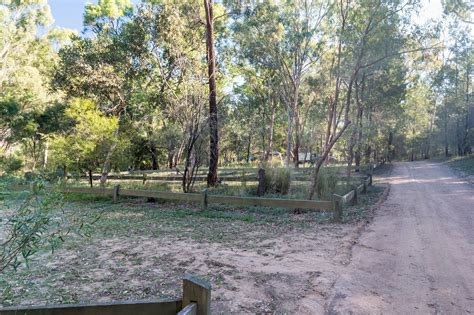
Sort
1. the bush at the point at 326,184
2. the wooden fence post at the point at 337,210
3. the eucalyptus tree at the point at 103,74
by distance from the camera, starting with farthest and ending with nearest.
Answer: the eucalyptus tree at the point at 103,74
the bush at the point at 326,184
the wooden fence post at the point at 337,210

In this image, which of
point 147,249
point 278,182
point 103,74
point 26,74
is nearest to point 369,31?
point 278,182

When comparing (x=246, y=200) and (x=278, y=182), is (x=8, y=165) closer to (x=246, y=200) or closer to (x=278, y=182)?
(x=246, y=200)

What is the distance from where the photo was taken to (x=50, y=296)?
3975 mm

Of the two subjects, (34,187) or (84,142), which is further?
(84,142)

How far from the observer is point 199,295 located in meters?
2.01

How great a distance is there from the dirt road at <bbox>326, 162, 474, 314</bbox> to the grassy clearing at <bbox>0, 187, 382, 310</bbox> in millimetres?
956

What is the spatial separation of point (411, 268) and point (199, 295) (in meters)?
3.93

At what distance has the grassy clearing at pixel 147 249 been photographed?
4.11 metres

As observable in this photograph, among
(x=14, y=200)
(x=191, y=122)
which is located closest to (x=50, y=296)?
(x=14, y=200)

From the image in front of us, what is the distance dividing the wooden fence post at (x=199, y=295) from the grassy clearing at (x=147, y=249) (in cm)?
102

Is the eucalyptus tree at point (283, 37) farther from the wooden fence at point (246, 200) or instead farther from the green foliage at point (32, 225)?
the green foliage at point (32, 225)

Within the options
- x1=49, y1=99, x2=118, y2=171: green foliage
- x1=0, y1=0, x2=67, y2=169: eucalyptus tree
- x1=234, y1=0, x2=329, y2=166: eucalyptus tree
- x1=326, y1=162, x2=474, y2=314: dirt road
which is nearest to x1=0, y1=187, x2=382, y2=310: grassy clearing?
x1=326, y1=162, x2=474, y2=314: dirt road

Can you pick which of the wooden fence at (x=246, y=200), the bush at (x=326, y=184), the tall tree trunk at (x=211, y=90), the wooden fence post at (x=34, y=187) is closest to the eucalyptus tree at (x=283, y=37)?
the tall tree trunk at (x=211, y=90)

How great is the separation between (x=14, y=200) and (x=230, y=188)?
10620 mm
